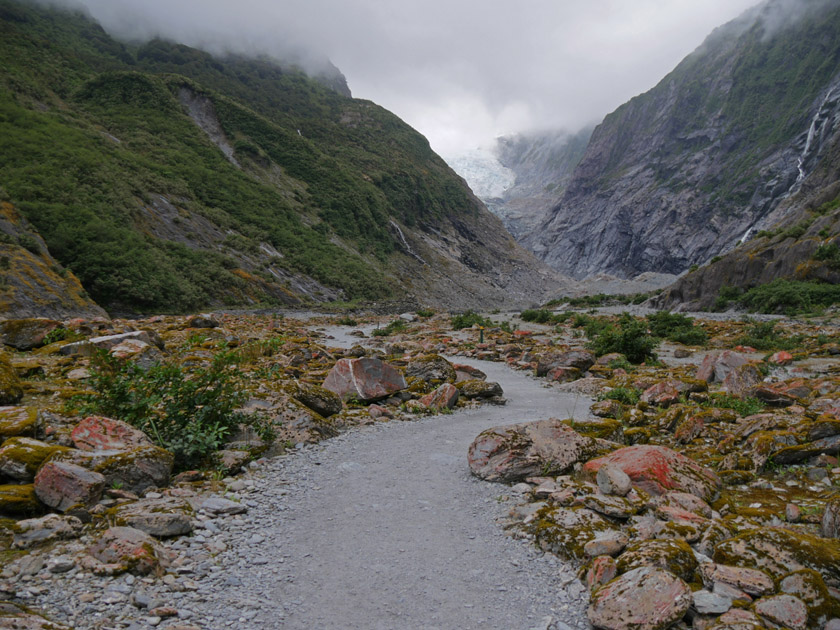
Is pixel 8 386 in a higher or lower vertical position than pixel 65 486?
higher

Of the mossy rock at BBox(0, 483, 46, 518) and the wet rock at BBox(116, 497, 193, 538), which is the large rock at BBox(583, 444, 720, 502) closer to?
the wet rock at BBox(116, 497, 193, 538)

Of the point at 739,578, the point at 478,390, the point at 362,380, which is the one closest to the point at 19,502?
the point at 739,578

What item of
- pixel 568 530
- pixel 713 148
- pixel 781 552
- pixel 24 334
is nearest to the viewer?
pixel 781 552

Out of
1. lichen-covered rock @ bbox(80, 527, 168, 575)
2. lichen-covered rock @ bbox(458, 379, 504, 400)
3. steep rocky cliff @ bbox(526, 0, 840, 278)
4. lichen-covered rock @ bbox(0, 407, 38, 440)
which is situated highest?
steep rocky cliff @ bbox(526, 0, 840, 278)

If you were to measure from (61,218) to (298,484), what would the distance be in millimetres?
35739

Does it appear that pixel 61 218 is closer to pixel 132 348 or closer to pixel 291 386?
pixel 132 348

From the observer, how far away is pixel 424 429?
9094mm

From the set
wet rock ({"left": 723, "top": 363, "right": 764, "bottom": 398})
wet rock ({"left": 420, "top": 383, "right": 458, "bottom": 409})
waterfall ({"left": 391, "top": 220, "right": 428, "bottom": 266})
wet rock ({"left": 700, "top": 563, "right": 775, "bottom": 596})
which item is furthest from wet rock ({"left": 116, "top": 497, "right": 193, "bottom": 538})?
waterfall ({"left": 391, "top": 220, "right": 428, "bottom": 266})

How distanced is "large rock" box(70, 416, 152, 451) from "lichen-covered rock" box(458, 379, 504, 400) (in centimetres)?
769

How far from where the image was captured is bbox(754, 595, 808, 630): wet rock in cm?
299

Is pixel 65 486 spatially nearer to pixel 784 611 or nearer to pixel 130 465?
pixel 130 465

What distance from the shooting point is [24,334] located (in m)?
11.6

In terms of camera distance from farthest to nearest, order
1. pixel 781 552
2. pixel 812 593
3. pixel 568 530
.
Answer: pixel 568 530 → pixel 781 552 → pixel 812 593

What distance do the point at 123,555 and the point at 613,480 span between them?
506 centimetres
